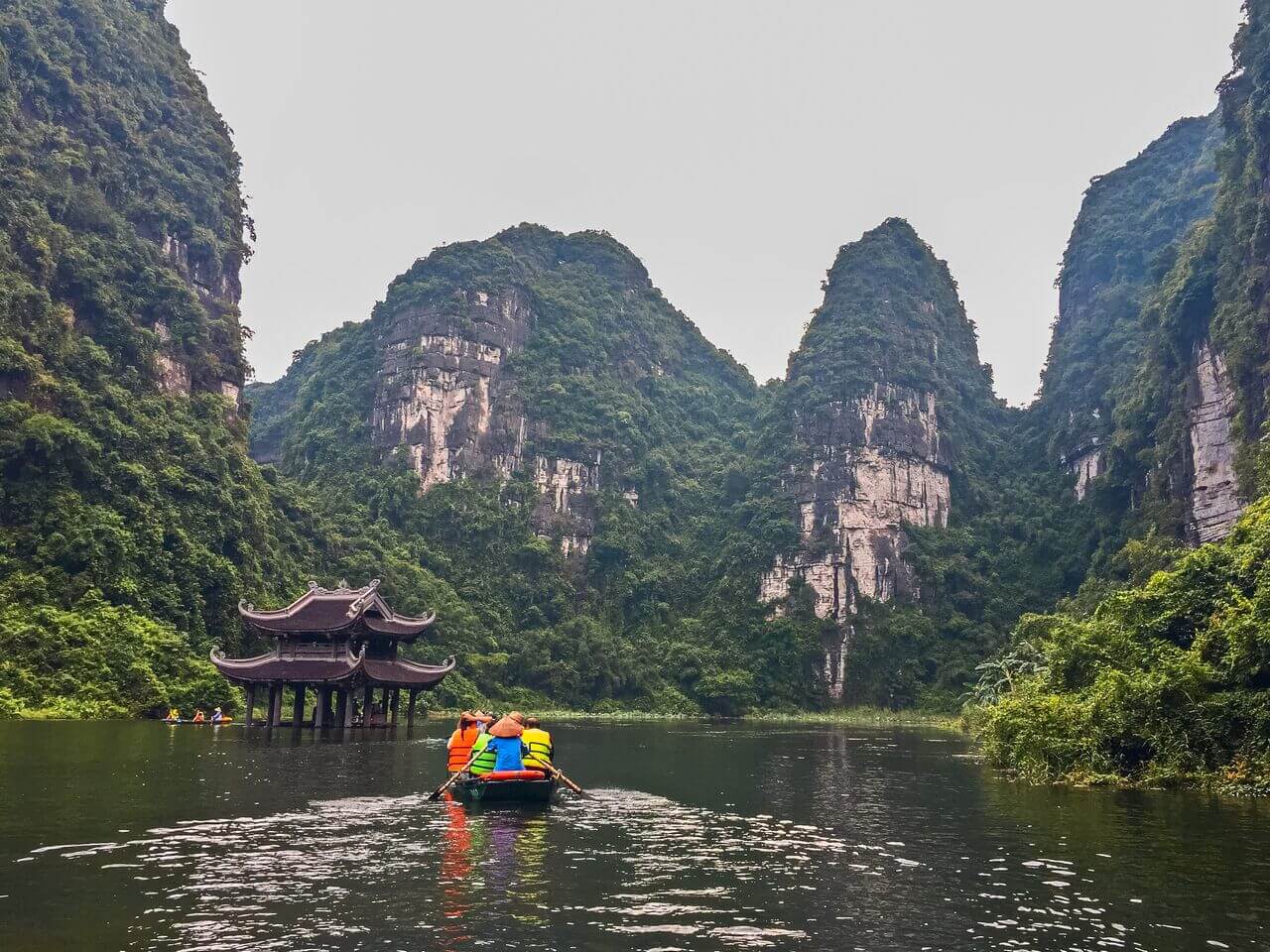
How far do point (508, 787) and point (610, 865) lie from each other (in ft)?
17.2

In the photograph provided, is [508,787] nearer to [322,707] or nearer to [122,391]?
[322,707]

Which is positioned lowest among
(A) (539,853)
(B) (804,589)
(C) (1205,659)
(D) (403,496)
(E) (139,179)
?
(A) (539,853)

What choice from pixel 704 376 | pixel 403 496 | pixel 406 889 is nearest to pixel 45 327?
pixel 403 496

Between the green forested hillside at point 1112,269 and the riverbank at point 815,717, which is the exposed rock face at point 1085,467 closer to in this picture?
the green forested hillside at point 1112,269

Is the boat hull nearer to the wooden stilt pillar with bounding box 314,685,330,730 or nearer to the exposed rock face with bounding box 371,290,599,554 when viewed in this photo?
the wooden stilt pillar with bounding box 314,685,330,730

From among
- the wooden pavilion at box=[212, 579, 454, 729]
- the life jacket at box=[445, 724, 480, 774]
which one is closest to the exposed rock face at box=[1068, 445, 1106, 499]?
the wooden pavilion at box=[212, 579, 454, 729]

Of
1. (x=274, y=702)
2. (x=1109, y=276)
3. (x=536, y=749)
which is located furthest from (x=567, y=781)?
(x=1109, y=276)

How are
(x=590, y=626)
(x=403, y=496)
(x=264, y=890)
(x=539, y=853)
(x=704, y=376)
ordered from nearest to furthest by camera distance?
(x=264, y=890)
(x=539, y=853)
(x=590, y=626)
(x=403, y=496)
(x=704, y=376)

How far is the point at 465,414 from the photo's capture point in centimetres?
10531

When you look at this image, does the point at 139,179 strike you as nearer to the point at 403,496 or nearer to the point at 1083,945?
the point at 403,496

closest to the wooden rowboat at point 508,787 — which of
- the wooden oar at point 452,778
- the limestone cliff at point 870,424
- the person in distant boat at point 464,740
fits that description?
the wooden oar at point 452,778

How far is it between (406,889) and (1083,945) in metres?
6.41

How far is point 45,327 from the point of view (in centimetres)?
5334

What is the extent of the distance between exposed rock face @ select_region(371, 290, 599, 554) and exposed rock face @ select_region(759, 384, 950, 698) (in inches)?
901
